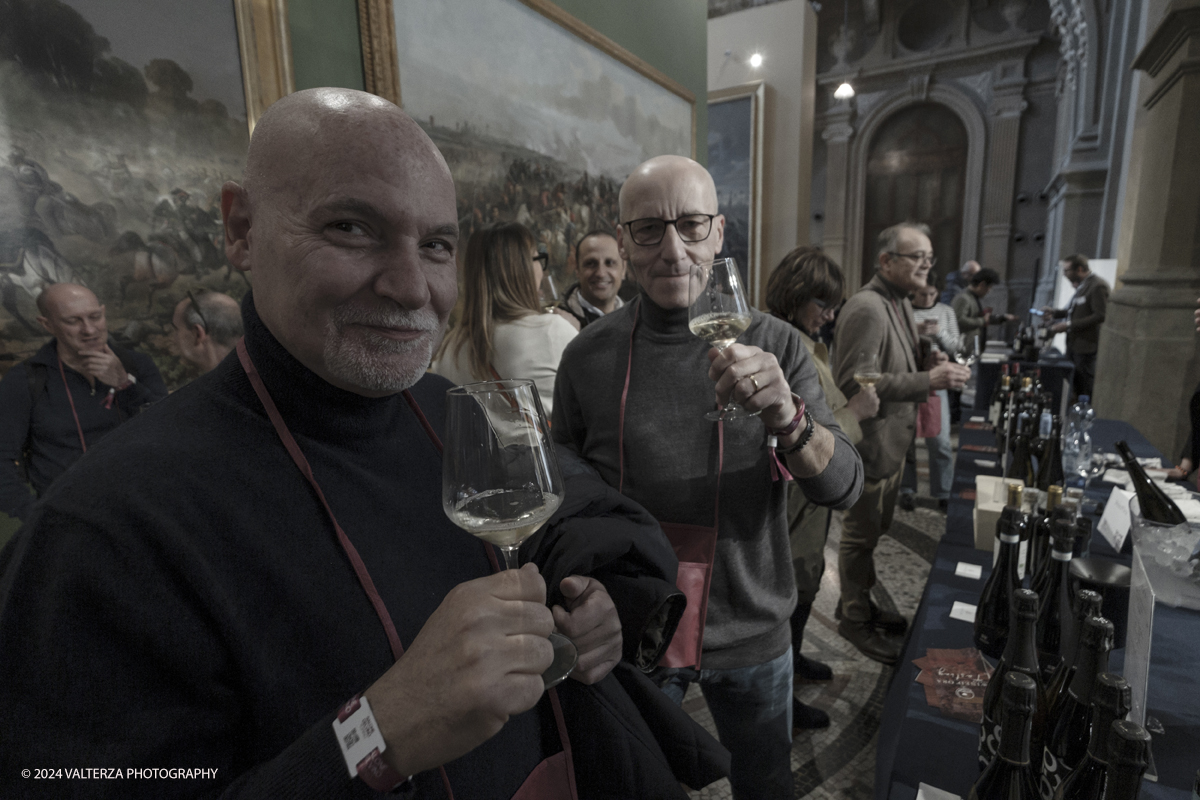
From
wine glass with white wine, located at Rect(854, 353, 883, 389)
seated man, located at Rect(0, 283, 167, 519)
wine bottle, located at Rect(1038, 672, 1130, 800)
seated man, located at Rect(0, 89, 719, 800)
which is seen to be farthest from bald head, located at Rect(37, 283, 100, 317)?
wine glass with white wine, located at Rect(854, 353, 883, 389)

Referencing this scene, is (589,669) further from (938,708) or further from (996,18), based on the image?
(996,18)

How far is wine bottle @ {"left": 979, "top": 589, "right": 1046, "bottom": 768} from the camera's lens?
1.06 metres

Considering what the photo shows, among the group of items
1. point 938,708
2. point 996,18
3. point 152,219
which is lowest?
point 938,708

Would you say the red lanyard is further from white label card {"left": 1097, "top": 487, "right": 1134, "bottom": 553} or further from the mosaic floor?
white label card {"left": 1097, "top": 487, "right": 1134, "bottom": 553}

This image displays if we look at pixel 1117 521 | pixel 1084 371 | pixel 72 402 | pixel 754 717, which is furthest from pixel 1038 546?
pixel 1084 371

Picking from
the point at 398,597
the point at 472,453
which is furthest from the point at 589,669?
the point at 472,453

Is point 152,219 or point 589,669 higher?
point 152,219

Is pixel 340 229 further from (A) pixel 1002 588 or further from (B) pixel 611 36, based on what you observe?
(B) pixel 611 36

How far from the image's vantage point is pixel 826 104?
55.1ft

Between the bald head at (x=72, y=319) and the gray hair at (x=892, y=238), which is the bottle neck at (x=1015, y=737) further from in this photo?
the gray hair at (x=892, y=238)

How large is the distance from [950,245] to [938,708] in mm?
18065

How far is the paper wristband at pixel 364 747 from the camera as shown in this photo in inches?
23.4

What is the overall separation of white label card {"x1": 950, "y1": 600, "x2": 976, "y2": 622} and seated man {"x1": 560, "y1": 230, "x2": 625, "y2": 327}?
8.14 ft

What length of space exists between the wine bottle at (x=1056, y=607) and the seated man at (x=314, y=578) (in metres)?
0.93
